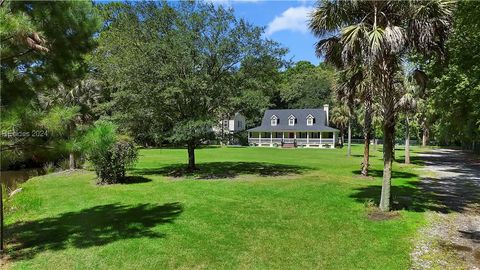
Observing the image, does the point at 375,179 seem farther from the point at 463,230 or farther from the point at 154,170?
the point at 154,170

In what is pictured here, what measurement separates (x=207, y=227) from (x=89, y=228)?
2.59m

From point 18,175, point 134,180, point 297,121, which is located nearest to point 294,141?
point 297,121

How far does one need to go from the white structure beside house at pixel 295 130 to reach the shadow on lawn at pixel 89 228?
46310 millimetres

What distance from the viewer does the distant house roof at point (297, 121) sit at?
185ft

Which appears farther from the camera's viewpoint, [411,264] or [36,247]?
[36,247]

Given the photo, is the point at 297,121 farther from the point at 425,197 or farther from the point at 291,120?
the point at 425,197

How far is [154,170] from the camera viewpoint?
20.2m

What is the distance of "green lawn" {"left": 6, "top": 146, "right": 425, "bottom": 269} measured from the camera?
661 cm

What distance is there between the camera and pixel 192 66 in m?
16.6

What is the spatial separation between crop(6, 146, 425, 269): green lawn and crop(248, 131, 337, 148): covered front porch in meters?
40.7

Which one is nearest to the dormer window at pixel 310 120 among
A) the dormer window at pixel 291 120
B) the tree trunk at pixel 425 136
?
the dormer window at pixel 291 120

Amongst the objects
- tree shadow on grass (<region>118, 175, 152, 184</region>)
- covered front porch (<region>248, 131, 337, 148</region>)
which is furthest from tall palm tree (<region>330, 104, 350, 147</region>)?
tree shadow on grass (<region>118, 175, 152, 184</region>)

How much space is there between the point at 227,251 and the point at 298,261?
1296 mm

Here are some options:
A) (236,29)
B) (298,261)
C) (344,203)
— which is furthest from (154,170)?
(298,261)
